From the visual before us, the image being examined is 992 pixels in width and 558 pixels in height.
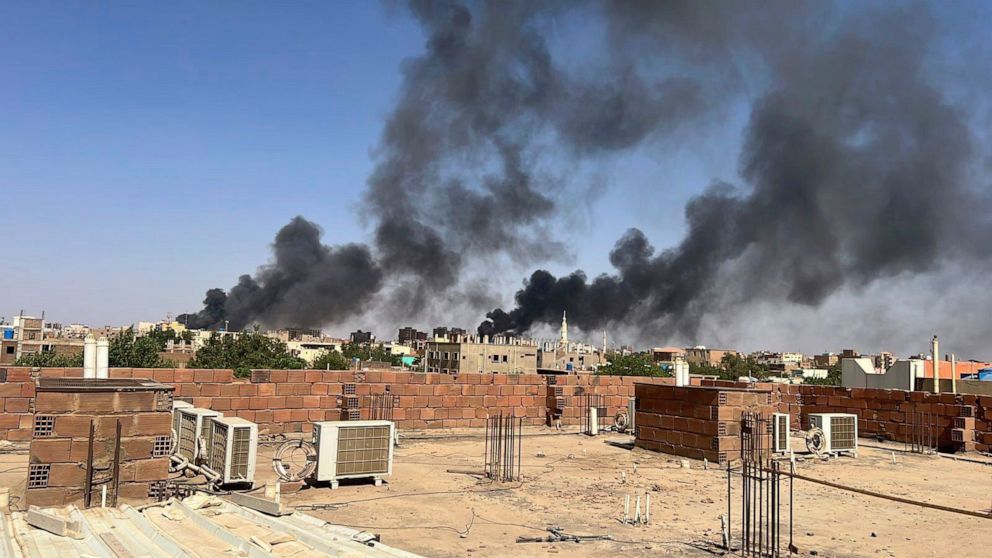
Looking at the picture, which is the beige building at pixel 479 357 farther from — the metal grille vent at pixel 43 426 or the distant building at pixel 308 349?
the metal grille vent at pixel 43 426

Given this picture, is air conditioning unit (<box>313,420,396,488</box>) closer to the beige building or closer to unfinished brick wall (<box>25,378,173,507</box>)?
unfinished brick wall (<box>25,378,173,507</box>)

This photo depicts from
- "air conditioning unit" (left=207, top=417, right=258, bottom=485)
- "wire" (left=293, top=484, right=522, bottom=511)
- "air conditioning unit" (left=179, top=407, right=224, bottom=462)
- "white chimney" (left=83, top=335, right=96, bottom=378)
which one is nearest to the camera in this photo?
"wire" (left=293, top=484, right=522, bottom=511)

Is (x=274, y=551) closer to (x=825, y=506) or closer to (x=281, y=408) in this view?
(x=825, y=506)

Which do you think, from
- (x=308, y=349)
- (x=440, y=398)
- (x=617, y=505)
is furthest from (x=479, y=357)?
(x=617, y=505)

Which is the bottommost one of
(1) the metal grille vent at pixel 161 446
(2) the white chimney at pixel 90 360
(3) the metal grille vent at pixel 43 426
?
(1) the metal grille vent at pixel 161 446

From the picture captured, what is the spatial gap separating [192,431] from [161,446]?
3.36 meters

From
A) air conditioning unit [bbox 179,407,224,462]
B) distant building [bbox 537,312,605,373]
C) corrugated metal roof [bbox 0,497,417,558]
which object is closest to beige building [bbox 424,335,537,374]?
distant building [bbox 537,312,605,373]

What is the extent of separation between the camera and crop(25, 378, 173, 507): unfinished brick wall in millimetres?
8328

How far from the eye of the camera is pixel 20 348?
59.5 metres

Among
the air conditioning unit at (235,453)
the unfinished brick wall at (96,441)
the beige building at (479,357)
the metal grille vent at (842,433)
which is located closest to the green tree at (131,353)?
the air conditioning unit at (235,453)

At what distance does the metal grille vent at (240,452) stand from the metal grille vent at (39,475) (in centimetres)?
298

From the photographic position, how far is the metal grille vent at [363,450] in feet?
39.5

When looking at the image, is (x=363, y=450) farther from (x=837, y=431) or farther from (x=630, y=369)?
(x=630, y=369)

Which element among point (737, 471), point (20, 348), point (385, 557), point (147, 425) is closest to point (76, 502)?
point (147, 425)
